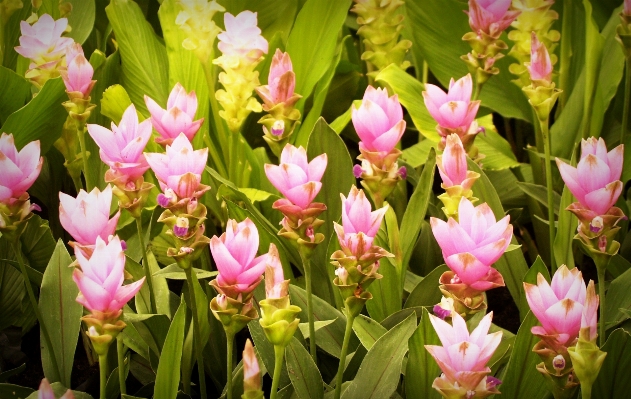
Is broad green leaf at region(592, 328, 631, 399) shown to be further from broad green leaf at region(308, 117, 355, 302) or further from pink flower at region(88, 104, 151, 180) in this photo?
pink flower at region(88, 104, 151, 180)

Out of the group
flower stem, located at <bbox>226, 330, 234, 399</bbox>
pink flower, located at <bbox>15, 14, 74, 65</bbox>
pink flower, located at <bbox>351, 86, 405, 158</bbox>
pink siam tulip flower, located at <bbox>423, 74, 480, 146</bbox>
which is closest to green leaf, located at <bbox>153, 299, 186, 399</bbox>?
flower stem, located at <bbox>226, 330, 234, 399</bbox>

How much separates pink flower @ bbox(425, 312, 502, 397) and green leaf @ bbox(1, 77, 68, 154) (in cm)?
74

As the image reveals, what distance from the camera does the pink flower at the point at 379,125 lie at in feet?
2.90

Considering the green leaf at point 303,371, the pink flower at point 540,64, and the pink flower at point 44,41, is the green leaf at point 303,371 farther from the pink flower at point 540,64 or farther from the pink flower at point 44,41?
the pink flower at point 44,41

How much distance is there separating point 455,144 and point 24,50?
68 cm

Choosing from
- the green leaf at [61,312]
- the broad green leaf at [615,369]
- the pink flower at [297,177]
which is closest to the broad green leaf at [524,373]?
the broad green leaf at [615,369]

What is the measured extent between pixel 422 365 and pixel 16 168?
508 mm

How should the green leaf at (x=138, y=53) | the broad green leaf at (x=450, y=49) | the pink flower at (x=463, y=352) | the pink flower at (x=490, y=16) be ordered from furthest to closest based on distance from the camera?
the broad green leaf at (x=450, y=49)
the green leaf at (x=138, y=53)
the pink flower at (x=490, y=16)
the pink flower at (x=463, y=352)

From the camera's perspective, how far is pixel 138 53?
141 centimetres

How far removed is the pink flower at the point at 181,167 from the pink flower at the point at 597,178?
391mm

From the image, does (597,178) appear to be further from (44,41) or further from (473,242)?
(44,41)

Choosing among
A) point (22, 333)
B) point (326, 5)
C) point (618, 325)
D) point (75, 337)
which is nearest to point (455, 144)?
point (618, 325)

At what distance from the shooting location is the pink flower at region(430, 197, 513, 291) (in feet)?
2.39

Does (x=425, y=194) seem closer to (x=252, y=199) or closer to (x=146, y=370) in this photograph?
(x=252, y=199)
